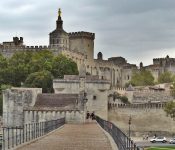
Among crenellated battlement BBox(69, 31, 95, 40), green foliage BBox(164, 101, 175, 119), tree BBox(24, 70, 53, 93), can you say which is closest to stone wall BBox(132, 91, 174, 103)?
green foliage BBox(164, 101, 175, 119)

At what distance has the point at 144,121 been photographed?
100 meters

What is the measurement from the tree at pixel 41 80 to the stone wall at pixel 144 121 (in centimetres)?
1056

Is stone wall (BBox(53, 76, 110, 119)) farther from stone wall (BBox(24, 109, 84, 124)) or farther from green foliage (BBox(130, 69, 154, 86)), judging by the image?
green foliage (BBox(130, 69, 154, 86))

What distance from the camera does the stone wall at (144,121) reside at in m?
99.2

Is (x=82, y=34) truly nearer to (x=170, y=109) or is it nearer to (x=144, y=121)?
(x=144, y=121)

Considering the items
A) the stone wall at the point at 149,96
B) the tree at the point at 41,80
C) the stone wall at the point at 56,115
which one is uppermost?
the tree at the point at 41,80

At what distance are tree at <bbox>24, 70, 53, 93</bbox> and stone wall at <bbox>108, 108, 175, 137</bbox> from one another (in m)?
10.6

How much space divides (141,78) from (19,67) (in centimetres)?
6462

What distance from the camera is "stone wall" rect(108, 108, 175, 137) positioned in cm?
9919

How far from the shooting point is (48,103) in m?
75.5

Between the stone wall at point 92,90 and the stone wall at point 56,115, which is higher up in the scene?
the stone wall at point 92,90

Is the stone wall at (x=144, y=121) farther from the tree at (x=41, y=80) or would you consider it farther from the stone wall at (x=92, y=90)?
the tree at (x=41, y=80)

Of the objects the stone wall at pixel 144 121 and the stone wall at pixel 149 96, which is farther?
the stone wall at pixel 149 96

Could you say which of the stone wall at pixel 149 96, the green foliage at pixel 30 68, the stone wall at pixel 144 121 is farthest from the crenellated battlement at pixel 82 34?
the stone wall at pixel 144 121
